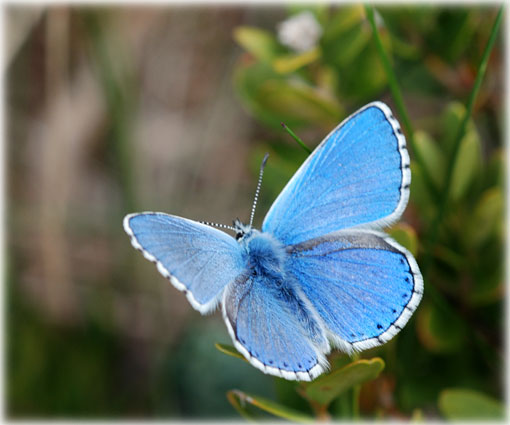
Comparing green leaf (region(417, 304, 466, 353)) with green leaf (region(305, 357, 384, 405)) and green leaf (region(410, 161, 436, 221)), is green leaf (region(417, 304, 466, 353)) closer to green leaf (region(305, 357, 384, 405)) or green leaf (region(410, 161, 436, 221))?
green leaf (region(410, 161, 436, 221))

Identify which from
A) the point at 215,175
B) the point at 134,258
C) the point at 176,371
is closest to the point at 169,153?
the point at 215,175

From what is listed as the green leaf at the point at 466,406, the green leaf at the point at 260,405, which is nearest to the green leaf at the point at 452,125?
the green leaf at the point at 466,406

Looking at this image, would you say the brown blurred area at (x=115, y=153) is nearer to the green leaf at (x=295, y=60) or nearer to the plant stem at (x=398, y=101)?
the green leaf at (x=295, y=60)

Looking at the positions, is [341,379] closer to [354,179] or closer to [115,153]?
[354,179]

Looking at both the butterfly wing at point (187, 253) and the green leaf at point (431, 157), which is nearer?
the butterfly wing at point (187, 253)

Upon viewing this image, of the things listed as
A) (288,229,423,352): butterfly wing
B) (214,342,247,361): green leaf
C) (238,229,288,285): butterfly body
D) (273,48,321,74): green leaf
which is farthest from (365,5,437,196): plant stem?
(214,342,247,361): green leaf

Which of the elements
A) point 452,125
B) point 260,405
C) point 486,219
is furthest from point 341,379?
point 452,125
